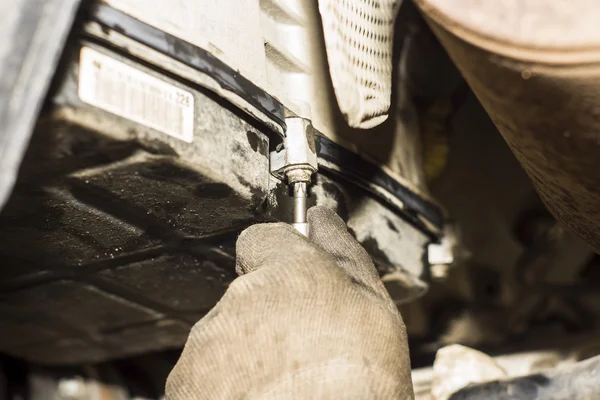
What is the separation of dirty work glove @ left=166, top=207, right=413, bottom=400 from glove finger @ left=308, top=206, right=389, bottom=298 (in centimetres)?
3

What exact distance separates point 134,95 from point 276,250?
19cm

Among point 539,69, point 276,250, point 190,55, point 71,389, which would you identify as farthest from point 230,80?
point 71,389

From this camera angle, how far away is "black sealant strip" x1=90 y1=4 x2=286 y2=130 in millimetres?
557

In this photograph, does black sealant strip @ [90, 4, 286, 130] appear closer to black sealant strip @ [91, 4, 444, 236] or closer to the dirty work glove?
black sealant strip @ [91, 4, 444, 236]

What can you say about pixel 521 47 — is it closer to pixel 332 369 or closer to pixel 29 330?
pixel 332 369

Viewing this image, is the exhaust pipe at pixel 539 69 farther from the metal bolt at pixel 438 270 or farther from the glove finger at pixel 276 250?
the metal bolt at pixel 438 270

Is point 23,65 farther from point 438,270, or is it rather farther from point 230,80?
point 438,270

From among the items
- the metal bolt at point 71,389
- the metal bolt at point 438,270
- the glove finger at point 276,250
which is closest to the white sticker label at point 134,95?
the glove finger at point 276,250

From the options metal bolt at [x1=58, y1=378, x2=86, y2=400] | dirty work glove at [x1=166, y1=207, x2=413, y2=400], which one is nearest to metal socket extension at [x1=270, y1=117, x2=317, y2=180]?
dirty work glove at [x1=166, y1=207, x2=413, y2=400]

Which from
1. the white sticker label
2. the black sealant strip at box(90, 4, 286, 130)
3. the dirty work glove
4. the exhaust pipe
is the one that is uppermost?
the black sealant strip at box(90, 4, 286, 130)

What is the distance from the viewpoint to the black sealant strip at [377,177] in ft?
2.63

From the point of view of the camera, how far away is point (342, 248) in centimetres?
67

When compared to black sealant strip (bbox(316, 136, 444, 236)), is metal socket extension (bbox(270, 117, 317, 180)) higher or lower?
lower

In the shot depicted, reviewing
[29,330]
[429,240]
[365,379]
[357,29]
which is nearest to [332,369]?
[365,379]
